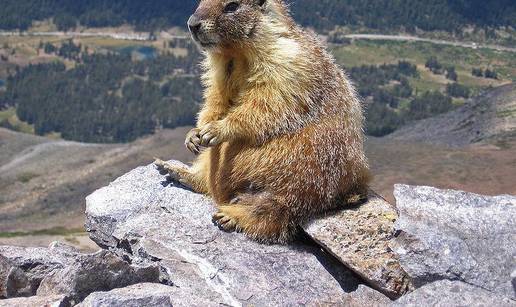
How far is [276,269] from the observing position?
905 cm

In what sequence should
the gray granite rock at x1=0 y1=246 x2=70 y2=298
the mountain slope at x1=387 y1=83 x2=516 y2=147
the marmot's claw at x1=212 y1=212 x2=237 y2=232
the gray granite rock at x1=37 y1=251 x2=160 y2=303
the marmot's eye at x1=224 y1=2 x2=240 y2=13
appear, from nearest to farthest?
1. the gray granite rock at x1=37 y1=251 x2=160 y2=303
2. the gray granite rock at x1=0 y1=246 x2=70 y2=298
3. the marmot's eye at x1=224 y1=2 x2=240 y2=13
4. the marmot's claw at x1=212 y1=212 x2=237 y2=232
5. the mountain slope at x1=387 y1=83 x2=516 y2=147

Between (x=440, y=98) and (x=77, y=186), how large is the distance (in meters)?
121

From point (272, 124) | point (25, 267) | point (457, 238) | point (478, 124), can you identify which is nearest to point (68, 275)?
point (25, 267)

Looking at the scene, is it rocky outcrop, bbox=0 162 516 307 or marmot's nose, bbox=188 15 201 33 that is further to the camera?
marmot's nose, bbox=188 15 201 33

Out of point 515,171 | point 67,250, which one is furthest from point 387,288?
point 515,171

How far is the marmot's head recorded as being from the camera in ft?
30.3

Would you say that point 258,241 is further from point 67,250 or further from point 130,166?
point 130,166

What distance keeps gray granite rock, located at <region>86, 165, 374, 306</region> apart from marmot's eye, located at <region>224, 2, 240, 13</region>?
9.50ft

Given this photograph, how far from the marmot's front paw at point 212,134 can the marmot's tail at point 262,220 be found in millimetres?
918

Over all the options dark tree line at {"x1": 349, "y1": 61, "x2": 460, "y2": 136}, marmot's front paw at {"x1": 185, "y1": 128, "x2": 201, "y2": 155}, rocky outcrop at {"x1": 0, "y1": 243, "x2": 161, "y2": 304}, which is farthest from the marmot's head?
dark tree line at {"x1": 349, "y1": 61, "x2": 460, "y2": 136}

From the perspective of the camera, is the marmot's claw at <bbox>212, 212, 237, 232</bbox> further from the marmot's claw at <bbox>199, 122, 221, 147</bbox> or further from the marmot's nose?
the marmot's nose

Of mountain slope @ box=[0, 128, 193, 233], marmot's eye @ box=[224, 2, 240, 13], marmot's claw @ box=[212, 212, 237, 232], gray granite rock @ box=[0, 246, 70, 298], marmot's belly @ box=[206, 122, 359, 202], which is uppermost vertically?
marmot's eye @ box=[224, 2, 240, 13]

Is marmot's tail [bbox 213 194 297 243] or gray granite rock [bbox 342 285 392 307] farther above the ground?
marmot's tail [bbox 213 194 297 243]

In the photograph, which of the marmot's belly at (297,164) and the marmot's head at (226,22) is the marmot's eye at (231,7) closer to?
the marmot's head at (226,22)
